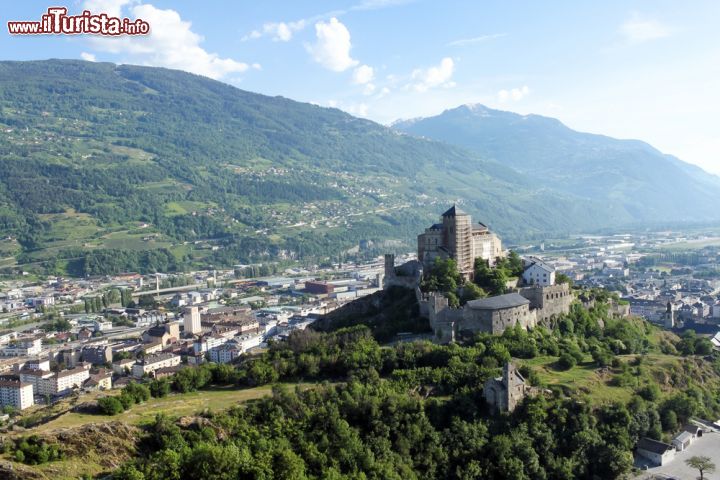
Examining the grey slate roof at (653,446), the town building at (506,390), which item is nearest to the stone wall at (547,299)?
the town building at (506,390)

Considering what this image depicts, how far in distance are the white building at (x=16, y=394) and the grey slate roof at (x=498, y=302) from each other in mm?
52226

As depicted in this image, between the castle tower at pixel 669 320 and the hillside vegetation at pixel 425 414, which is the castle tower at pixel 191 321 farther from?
the castle tower at pixel 669 320

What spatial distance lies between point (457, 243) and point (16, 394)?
5328 centimetres

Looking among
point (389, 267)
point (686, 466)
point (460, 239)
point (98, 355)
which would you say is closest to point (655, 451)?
point (686, 466)

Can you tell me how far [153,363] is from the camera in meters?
84.2

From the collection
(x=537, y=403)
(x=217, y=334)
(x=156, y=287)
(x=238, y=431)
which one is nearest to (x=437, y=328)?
(x=537, y=403)

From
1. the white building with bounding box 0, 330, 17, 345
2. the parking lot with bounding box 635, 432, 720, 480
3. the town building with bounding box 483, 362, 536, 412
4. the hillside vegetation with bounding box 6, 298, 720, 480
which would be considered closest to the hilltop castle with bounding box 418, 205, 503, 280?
the hillside vegetation with bounding box 6, 298, 720, 480

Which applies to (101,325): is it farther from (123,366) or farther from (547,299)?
(547,299)

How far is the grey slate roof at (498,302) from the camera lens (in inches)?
2338

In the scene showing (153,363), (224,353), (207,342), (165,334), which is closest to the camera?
(153,363)

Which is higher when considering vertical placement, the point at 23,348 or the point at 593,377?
the point at 593,377

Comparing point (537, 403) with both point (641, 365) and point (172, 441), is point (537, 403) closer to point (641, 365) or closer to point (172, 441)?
point (641, 365)

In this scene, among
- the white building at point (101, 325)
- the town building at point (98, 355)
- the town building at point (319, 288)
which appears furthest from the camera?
the town building at point (319, 288)

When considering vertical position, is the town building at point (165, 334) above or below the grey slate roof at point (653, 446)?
above
